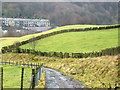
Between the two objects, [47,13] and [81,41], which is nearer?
[81,41]

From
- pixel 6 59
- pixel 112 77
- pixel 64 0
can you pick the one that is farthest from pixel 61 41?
pixel 64 0

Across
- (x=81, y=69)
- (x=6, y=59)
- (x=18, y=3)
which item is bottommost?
(x=6, y=59)

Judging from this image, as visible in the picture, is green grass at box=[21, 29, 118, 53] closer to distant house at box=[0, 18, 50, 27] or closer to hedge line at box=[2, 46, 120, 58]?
hedge line at box=[2, 46, 120, 58]

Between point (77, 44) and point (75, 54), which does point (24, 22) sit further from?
point (75, 54)

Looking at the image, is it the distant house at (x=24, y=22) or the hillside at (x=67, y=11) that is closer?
the hillside at (x=67, y=11)

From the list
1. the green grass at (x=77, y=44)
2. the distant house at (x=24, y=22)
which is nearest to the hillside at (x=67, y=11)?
the distant house at (x=24, y=22)

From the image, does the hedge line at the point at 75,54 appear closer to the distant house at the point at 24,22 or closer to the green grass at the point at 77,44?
the green grass at the point at 77,44

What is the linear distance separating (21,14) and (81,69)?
293 feet

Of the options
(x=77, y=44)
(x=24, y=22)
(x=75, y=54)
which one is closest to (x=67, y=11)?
(x=24, y=22)

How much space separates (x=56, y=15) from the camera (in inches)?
3969

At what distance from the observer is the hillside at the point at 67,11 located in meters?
93.2

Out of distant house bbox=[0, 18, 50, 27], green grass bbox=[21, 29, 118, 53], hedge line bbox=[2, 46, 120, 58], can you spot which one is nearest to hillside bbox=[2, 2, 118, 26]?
distant house bbox=[0, 18, 50, 27]

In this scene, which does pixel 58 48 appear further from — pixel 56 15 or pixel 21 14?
pixel 21 14

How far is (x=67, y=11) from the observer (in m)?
109
